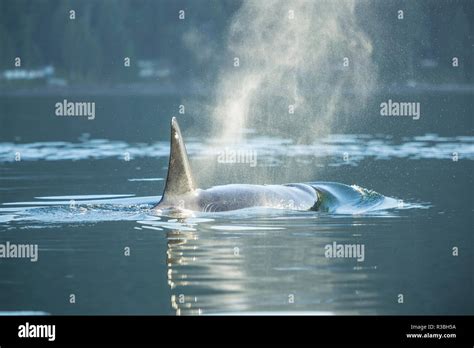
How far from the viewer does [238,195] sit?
23406mm

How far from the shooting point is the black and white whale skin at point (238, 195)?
22.3 meters

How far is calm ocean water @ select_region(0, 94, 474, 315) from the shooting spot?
56.3 ft

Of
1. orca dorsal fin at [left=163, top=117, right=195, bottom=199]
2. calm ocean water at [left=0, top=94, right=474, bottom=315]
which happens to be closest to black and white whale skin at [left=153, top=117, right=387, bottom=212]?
orca dorsal fin at [left=163, top=117, right=195, bottom=199]

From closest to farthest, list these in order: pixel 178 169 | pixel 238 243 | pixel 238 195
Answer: pixel 238 243, pixel 178 169, pixel 238 195

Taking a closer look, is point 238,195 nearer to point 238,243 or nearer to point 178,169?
point 178,169

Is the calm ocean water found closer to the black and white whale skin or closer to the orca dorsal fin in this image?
the black and white whale skin

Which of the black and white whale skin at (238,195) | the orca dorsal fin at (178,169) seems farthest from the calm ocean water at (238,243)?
the orca dorsal fin at (178,169)

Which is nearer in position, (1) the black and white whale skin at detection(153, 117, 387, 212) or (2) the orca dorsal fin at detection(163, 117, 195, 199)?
(2) the orca dorsal fin at detection(163, 117, 195, 199)

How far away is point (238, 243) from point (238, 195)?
8.62 feet

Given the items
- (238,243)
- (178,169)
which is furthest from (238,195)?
(238,243)
